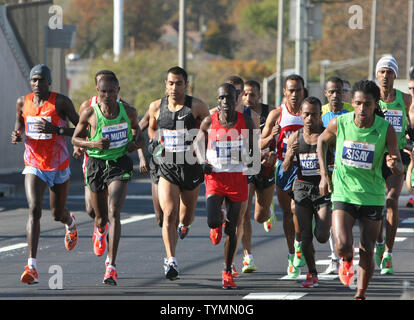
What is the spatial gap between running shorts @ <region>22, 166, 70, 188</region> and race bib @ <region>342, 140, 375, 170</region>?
3.32 meters

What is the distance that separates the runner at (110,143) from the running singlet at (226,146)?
2.57 ft

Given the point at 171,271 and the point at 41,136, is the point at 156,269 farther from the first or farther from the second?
the point at 41,136

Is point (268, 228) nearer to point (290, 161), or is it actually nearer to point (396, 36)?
point (290, 161)

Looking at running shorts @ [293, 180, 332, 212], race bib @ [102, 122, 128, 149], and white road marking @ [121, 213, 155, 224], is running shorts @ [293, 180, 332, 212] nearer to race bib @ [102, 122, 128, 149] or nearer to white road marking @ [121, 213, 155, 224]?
race bib @ [102, 122, 128, 149]

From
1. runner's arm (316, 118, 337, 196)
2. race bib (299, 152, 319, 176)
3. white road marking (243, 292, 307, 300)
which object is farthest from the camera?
race bib (299, 152, 319, 176)

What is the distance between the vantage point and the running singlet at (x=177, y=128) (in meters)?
10.4

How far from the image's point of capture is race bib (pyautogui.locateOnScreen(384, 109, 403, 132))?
37.3 feet

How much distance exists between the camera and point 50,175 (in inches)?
412

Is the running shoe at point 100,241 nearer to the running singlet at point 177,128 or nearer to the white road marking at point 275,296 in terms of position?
the running singlet at point 177,128

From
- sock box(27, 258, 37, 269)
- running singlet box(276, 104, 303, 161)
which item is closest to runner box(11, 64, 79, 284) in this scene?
sock box(27, 258, 37, 269)

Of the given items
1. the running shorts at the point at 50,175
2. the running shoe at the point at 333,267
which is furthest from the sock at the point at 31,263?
the running shoe at the point at 333,267

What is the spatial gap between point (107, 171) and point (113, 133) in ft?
1.30

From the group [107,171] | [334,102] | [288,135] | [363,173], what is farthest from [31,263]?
[334,102]
